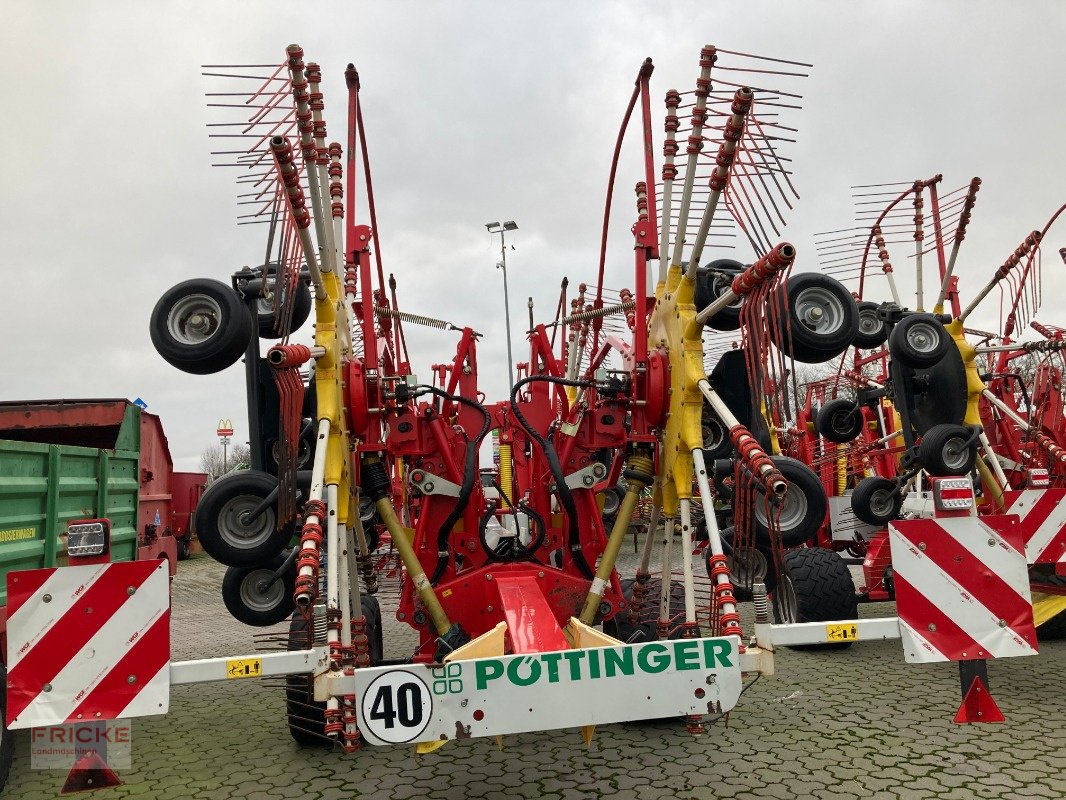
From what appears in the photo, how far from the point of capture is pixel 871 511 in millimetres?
7480

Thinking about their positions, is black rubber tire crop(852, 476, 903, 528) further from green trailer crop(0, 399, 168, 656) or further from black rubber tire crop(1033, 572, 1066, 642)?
green trailer crop(0, 399, 168, 656)

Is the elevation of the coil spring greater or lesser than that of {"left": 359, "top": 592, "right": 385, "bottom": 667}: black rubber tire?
greater

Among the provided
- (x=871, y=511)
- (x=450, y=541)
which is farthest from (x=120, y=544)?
(x=871, y=511)

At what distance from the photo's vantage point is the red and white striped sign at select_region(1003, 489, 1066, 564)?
4.97 meters

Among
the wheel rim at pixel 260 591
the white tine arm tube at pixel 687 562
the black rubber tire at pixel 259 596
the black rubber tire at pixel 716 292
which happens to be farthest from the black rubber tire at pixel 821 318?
the wheel rim at pixel 260 591

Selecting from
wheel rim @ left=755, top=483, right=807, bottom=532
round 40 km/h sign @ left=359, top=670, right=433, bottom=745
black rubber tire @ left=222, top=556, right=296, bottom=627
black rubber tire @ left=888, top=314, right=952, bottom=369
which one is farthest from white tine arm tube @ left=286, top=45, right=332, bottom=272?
black rubber tire @ left=888, top=314, right=952, bottom=369

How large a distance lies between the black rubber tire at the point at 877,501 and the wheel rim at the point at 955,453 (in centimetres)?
123

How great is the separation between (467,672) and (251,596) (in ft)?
10.9

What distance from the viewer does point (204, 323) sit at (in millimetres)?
4547

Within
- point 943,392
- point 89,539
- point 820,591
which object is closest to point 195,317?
point 89,539

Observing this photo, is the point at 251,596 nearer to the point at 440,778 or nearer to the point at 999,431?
the point at 440,778

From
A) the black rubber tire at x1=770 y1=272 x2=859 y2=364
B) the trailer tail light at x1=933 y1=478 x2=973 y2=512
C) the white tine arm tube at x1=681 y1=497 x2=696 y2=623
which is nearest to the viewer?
the trailer tail light at x1=933 y1=478 x2=973 y2=512

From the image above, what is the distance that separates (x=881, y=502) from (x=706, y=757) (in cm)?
418

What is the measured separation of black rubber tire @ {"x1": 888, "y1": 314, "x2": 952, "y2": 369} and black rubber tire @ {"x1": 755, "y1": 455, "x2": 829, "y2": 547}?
2.20 metres
